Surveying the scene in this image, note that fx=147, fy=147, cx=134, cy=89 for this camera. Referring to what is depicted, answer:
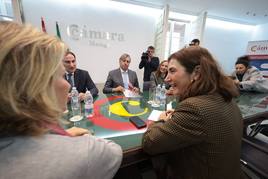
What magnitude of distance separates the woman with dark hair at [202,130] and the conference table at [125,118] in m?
0.11

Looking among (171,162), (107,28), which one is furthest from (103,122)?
(107,28)

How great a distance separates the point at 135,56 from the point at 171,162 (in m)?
3.69

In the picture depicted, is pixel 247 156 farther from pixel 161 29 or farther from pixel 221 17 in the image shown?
pixel 221 17

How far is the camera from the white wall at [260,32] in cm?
558

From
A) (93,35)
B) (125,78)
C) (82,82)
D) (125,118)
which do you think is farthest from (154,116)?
(93,35)

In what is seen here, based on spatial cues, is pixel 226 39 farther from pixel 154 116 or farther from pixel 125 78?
pixel 154 116

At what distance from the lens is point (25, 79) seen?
40cm

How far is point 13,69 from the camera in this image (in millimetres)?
387

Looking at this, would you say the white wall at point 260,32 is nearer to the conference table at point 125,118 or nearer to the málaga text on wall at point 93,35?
the conference table at point 125,118

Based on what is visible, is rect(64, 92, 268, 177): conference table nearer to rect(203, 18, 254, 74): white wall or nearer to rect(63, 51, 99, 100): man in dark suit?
rect(63, 51, 99, 100): man in dark suit

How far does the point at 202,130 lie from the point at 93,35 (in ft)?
12.0

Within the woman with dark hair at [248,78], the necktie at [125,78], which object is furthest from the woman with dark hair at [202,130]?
the woman with dark hair at [248,78]

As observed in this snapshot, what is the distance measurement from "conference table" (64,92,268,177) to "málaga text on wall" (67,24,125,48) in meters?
2.37

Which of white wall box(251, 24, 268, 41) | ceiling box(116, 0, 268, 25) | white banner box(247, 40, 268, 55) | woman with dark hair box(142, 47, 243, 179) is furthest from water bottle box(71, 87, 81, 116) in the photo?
white wall box(251, 24, 268, 41)
